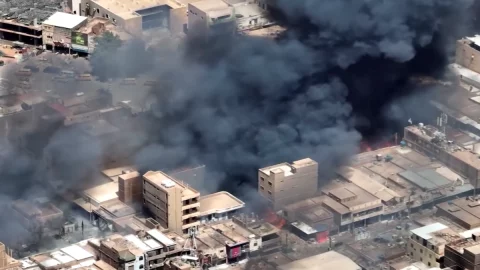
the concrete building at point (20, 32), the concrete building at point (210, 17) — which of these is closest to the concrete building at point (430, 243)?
the concrete building at point (210, 17)

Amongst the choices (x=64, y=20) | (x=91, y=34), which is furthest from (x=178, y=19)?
(x=64, y=20)

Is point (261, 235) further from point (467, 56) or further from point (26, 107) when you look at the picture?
point (467, 56)

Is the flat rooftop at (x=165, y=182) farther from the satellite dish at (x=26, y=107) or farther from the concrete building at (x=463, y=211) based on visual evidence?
the concrete building at (x=463, y=211)

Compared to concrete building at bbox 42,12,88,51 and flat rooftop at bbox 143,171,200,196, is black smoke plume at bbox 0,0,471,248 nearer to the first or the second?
flat rooftop at bbox 143,171,200,196

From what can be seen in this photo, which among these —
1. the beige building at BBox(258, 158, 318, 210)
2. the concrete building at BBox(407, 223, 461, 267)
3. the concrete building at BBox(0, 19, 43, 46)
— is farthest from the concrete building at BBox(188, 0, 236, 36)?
the concrete building at BBox(407, 223, 461, 267)

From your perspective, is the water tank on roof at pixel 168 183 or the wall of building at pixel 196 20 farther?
the wall of building at pixel 196 20

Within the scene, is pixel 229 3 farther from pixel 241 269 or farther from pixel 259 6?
pixel 241 269
